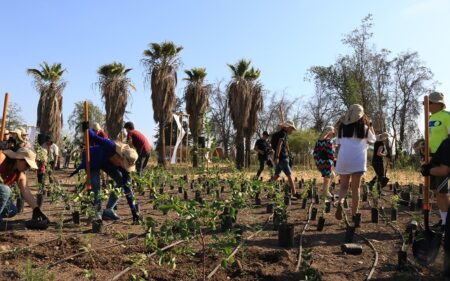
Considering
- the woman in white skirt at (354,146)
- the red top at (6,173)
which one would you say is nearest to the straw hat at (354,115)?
the woman in white skirt at (354,146)

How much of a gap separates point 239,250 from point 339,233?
1.74 meters

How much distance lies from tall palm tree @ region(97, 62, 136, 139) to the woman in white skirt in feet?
64.6

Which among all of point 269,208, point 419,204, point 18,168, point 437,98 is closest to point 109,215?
point 18,168

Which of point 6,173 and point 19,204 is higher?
point 6,173

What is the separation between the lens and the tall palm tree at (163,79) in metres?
23.9

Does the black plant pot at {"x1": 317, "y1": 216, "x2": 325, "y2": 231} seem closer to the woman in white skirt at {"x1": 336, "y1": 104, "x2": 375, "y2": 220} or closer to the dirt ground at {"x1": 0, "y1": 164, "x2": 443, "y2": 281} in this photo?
the dirt ground at {"x1": 0, "y1": 164, "x2": 443, "y2": 281}

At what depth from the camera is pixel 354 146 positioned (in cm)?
566

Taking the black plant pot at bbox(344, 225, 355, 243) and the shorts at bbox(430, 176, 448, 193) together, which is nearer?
the shorts at bbox(430, 176, 448, 193)

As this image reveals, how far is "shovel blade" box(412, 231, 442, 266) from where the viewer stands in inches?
152

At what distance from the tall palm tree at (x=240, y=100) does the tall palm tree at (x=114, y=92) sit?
5612mm

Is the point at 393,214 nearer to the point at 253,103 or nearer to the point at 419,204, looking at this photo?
the point at 419,204

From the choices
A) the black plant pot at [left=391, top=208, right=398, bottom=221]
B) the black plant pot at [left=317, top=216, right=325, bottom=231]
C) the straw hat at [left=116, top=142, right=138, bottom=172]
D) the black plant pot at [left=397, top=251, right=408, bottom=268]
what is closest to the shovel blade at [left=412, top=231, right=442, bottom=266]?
the black plant pot at [left=397, top=251, right=408, bottom=268]

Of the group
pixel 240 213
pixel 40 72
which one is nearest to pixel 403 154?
pixel 240 213

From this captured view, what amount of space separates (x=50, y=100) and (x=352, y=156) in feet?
67.4
